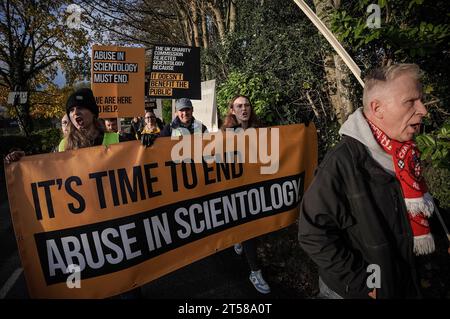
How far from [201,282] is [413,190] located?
2.69 metres

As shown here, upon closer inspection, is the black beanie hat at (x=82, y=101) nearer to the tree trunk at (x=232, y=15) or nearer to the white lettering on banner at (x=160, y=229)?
the white lettering on banner at (x=160, y=229)

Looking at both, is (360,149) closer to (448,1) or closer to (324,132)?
(448,1)

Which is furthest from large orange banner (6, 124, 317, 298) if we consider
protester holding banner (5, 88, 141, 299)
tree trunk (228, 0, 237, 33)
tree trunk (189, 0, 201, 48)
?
tree trunk (189, 0, 201, 48)

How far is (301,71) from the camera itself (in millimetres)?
6238

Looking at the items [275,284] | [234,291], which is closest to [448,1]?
[275,284]

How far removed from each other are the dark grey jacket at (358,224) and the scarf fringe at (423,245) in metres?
0.05

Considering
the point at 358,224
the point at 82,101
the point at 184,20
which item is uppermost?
the point at 184,20

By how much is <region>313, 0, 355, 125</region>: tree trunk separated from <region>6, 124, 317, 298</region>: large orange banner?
6.31 feet

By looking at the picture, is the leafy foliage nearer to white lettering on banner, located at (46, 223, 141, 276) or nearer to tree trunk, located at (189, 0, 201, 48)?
white lettering on banner, located at (46, 223, 141, 276)

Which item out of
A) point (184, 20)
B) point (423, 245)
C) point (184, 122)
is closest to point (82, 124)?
point (184, 122)

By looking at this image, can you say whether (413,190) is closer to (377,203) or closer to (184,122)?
(377,203)

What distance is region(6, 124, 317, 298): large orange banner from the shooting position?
99.3 inches

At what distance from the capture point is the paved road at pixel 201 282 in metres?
3.49

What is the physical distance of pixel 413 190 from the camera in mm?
1656
